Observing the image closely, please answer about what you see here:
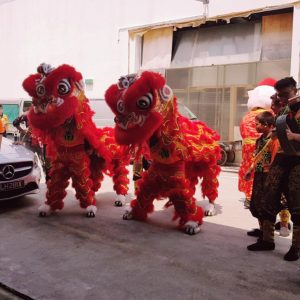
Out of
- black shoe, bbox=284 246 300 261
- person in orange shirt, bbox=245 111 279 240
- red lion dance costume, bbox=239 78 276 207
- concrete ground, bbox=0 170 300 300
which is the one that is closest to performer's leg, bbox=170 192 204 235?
concrete ground, bbox=0 170 300 300

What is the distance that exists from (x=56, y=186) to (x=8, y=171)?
0.68m

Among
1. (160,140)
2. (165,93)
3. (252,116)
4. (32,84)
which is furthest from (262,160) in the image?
(32,84)

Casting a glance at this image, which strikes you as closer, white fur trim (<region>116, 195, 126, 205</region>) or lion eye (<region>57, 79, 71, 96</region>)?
lion eye (<region>57, 79, 71, 96</region>)

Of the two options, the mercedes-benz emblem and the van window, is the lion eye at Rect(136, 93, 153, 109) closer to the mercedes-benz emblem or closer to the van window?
the mercedes-benz emblem

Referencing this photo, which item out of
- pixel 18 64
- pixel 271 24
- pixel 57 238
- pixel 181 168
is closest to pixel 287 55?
pixel 271 24

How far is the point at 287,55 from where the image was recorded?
1082 cm

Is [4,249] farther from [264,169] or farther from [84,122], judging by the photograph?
[264,169]

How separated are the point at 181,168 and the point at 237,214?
1602 mm

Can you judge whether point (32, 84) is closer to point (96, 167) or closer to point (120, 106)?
point (120, 106)

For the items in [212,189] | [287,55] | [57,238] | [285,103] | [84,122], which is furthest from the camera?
[287,55]

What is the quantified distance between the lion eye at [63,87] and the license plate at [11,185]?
1.45 meters

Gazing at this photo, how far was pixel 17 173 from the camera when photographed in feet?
18.4

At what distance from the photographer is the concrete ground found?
10.7 ft

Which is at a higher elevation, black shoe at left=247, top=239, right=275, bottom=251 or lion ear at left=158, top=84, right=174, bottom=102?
lion ear at left=158, top=84, right=174, bottom=102
